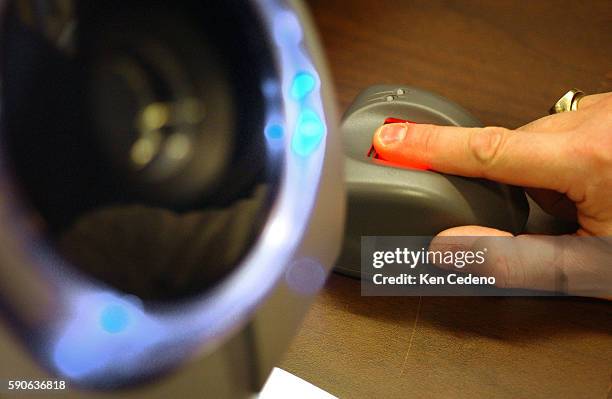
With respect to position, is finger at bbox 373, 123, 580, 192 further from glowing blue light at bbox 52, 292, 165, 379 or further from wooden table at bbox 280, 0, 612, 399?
glowing blue light at bbox 52, 292, 165, 379

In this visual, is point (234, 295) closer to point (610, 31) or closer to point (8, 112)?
point (8, 112)

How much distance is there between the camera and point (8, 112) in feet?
0.85

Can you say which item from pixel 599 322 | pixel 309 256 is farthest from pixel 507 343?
pixel 309 256

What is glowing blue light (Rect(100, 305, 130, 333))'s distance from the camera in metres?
0.27

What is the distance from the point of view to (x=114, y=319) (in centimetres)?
27

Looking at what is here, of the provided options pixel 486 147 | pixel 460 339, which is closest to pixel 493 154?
pixel 486 147

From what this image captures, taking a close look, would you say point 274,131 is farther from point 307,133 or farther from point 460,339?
point 460,339

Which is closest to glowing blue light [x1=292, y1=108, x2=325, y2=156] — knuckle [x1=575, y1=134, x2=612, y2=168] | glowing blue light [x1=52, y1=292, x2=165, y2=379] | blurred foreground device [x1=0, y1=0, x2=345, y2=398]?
blurred foreground device [x1=0, y1=0, x2=345, y2=398]

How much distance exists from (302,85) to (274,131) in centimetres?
3

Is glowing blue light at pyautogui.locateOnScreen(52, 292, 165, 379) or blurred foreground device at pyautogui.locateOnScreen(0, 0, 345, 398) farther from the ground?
blurred foreground device at pyautogui.locateOnScreen(0, 0, 345, 398)

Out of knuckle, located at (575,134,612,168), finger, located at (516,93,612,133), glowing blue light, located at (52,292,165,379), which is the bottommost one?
glowing blue light, located at (52,292,165,379)

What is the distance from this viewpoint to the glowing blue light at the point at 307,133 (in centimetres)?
30

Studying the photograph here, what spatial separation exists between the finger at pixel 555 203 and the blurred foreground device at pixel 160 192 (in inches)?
9.4

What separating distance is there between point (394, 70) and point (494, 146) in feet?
0.61
